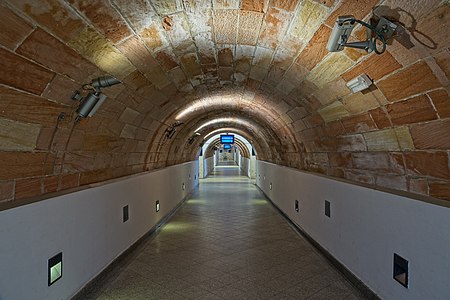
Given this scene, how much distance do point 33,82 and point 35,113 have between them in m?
0.35

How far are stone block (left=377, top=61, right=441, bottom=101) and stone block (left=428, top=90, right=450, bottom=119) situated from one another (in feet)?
0.20

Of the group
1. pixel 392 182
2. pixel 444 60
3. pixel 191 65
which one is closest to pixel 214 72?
pixel 191 65

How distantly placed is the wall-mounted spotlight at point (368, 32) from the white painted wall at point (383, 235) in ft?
4.67

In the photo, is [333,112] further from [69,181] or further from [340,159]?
[69,181]

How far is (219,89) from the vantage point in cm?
668

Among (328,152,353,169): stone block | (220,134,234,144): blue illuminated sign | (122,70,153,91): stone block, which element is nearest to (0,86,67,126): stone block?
(122,70,153,91): stone block

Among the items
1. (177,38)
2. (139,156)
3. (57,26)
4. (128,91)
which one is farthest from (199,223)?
(57,26)

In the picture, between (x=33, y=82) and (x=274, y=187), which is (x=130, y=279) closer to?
(x=33, y=82)

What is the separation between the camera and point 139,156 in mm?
6973

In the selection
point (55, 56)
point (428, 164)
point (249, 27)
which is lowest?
point (428, 164)

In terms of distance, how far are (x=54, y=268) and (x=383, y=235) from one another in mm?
3463

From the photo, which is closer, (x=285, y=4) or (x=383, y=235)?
(x=285, y=4)

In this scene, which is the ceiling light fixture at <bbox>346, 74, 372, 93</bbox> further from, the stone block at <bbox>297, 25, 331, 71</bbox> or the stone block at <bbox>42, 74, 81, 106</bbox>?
the stone block at <bbox>42, 74, 81, 106</bbox>

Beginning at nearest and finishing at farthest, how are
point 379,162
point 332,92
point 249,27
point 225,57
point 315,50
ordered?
point 249,27 → point 315,50 → point 379,162 → point 332,92 → point 225,57
